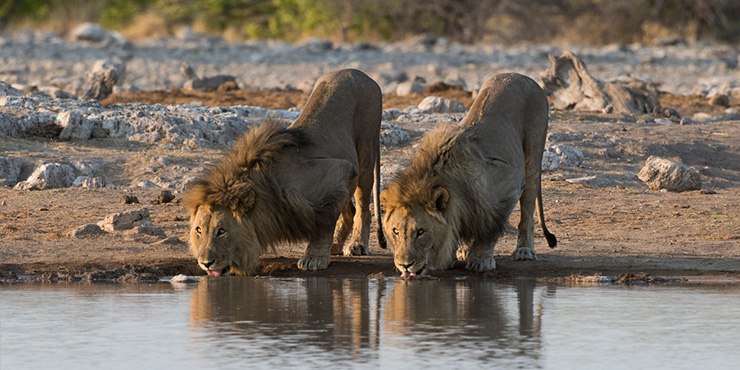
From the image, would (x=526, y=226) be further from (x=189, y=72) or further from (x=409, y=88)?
(x=189, y=72)

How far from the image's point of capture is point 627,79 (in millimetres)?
18172

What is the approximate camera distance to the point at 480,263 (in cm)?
832

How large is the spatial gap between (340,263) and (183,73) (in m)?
13.4

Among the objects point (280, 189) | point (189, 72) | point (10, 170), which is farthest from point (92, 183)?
point (189, 72)

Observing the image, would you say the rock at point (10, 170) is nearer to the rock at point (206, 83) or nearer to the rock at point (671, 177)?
the rock at point (671, 177)

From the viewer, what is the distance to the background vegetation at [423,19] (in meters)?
31.0

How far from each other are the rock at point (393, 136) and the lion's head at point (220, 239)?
5.53 metres

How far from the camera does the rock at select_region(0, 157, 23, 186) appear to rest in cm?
1151

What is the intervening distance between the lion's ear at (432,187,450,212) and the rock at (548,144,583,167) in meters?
5.26

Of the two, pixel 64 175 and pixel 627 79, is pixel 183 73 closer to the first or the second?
pixel 627 79

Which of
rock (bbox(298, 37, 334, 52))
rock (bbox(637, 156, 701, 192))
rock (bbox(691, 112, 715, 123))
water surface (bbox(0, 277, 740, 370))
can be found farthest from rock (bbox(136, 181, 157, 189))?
rock (bbox(298, 37, 334, 52))

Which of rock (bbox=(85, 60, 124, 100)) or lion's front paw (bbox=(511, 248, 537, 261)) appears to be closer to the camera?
lion's front paw (bbox=(511, 248, 537, 261))

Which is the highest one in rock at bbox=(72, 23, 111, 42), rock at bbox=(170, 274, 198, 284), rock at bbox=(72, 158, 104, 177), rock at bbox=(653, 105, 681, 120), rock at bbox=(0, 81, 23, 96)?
rock at bbox=(72, 23, 111, 42)

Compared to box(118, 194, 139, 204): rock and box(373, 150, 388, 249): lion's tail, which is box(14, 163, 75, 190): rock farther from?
box(373, 150, 388, 249): lion's tail
